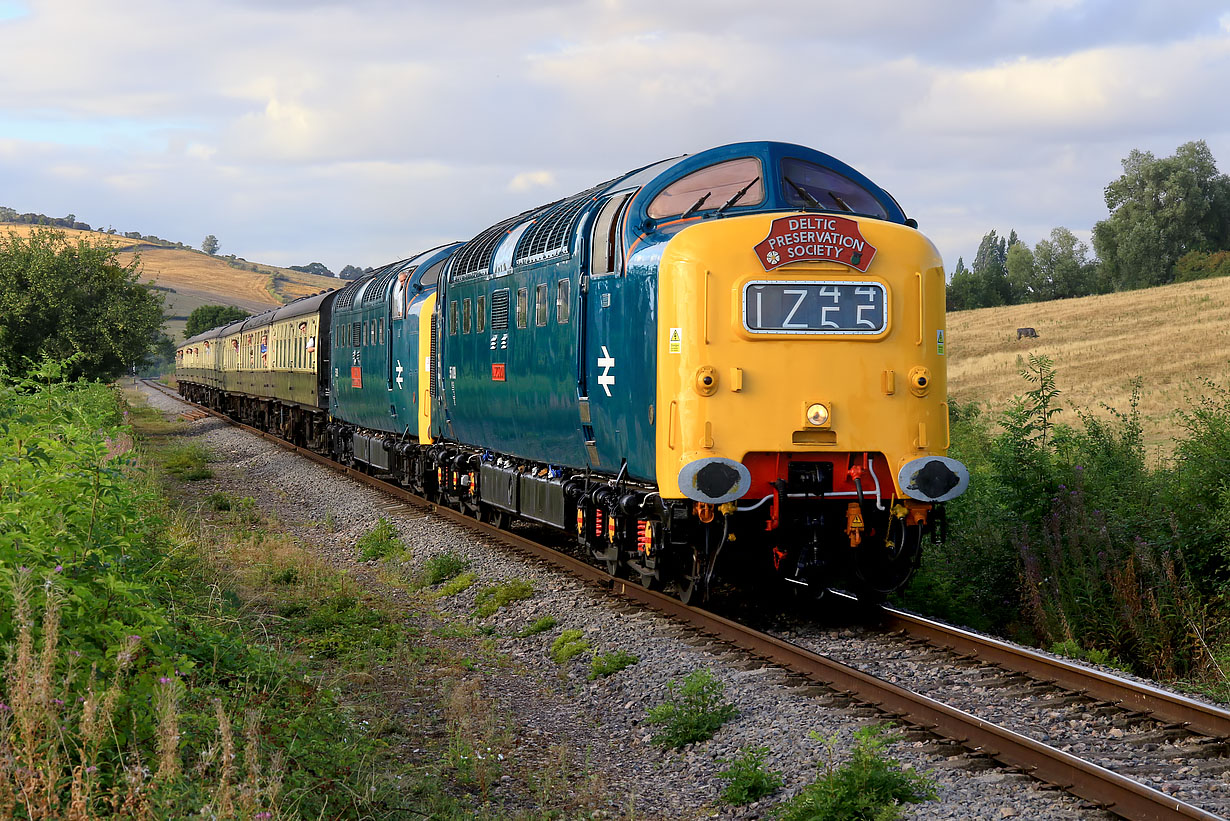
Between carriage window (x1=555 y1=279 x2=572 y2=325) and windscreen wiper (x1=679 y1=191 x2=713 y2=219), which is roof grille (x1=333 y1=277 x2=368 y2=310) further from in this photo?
windscreen wiper (x1=679 y1=191 x2=713 y2=219)

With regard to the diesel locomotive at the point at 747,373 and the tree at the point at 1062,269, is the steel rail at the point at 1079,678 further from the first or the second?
the tree at the point at 1062,269

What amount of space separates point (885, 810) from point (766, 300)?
4.58 meters

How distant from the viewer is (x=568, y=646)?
31.5 ft

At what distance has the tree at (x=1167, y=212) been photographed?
82044 mm

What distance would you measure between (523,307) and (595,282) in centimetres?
226

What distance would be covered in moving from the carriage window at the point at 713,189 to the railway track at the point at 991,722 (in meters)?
3.50

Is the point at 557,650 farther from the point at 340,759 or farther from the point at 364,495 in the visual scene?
the point at 364,495

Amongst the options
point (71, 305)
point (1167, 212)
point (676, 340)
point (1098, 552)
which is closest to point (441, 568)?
point (676, 340)

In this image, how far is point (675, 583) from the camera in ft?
35.0

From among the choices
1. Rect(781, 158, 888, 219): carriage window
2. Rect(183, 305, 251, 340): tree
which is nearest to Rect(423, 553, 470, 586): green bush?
Rect(781, 158, 888, 219): carriage window

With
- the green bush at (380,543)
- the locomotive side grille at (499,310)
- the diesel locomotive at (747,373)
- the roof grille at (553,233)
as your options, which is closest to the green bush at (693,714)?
the diesel locomotive at (747,373)

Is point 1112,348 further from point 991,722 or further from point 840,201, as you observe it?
point 991,722

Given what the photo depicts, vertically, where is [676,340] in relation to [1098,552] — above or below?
above

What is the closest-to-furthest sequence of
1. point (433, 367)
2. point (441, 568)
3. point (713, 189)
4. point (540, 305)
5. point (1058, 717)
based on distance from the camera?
point (1058, 717), point (713, 189), point (540, 305), point (441, 568), point (433, 367)
